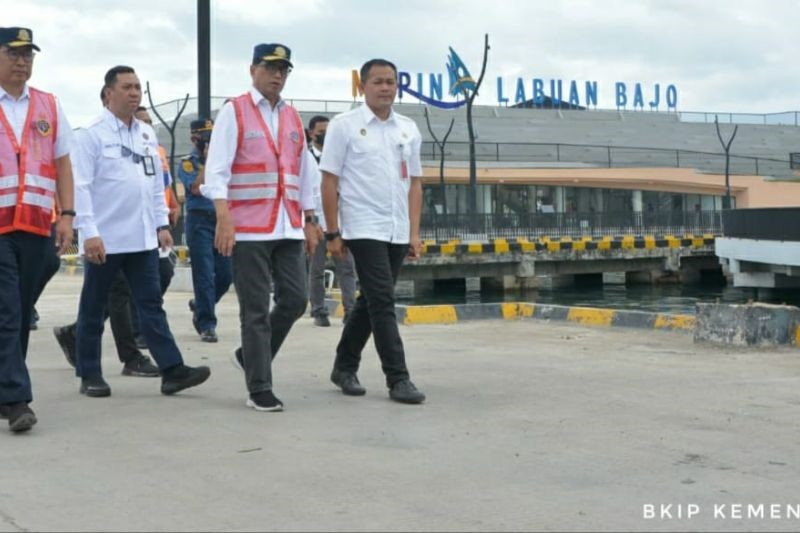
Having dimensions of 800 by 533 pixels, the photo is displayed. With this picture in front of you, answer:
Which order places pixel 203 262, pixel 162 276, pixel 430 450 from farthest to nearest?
pixel 203 262
pixel 162 276
pixel 430 450

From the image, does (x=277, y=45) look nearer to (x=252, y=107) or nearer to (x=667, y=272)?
(x=252, y=107)

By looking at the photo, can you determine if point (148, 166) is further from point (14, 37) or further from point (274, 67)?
point (14, 37)

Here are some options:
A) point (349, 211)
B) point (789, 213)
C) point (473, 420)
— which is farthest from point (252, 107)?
point (789, 213)

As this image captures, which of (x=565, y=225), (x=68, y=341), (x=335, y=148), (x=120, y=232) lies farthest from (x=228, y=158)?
(x=565, y=225)

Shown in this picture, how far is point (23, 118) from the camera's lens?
5.88 m

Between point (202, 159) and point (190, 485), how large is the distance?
18.8 feet

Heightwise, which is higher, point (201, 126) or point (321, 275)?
point (201, 126)

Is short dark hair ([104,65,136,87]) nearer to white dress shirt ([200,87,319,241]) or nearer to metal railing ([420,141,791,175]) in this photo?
white dress shirt ([200,87,319,241])

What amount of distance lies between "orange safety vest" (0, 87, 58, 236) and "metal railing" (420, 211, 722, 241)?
2987cm

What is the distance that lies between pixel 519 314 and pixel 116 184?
223 inches


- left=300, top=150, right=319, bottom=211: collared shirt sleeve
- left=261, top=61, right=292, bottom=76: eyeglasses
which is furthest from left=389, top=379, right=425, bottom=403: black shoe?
left=261, top=61, right=292, bottom=76: eyeglasses

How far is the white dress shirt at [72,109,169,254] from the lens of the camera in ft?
22.1

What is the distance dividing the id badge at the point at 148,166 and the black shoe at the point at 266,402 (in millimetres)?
1562

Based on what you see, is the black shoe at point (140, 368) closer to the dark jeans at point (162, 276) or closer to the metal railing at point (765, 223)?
the dark jeans at point (162, 276)
